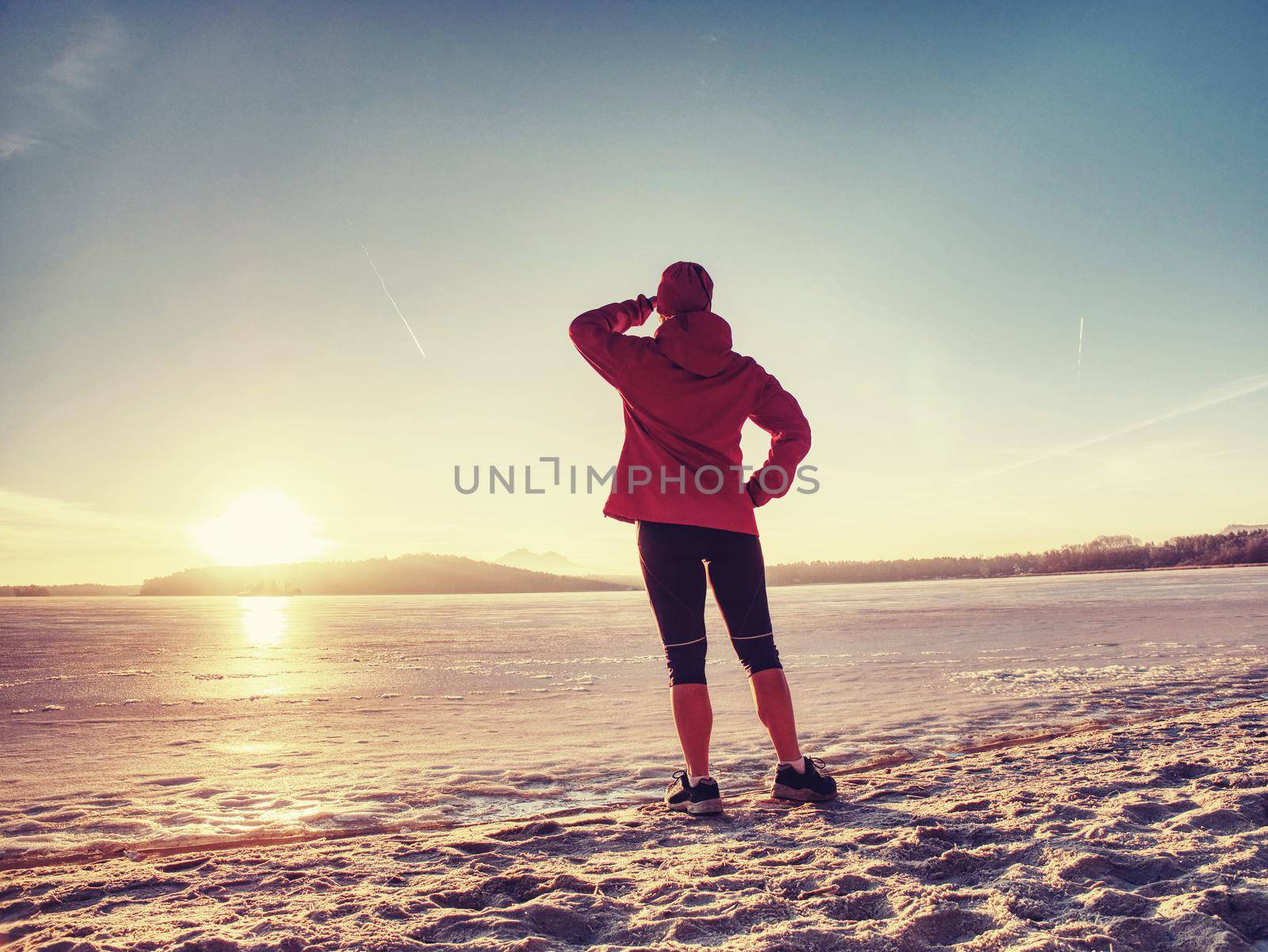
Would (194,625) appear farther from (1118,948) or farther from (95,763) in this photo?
(1118,948)

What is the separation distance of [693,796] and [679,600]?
717mm

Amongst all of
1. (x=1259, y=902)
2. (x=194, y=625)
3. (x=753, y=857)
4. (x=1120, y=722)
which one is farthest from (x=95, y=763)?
(x=194, y=625)

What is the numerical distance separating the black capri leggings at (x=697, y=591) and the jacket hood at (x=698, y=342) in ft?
2.16

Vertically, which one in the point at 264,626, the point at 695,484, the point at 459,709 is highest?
the point at 695,484

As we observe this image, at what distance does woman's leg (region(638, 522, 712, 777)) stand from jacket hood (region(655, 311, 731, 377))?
0.66 m

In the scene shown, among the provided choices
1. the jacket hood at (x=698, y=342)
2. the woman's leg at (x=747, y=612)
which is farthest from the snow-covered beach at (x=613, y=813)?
the jacket hood at (x=698, y=342)

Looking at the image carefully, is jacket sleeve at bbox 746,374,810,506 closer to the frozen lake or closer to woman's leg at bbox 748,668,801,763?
woman's leg at bbox 748,668,801,763

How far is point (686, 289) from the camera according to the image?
325cm

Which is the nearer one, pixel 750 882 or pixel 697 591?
pixel 750 882

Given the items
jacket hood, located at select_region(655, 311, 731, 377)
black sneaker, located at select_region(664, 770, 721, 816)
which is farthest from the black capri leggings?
jacket hood, located at select_region(655, 311, 731, 377)

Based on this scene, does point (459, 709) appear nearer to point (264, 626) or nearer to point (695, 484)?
point (695, 484)

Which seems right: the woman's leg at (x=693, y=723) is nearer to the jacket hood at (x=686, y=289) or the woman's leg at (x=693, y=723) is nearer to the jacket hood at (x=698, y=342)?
the jacket hood at (x=698, y=342)

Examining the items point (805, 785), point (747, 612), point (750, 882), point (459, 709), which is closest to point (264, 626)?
point (459, 709)

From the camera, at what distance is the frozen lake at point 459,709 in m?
3.08
